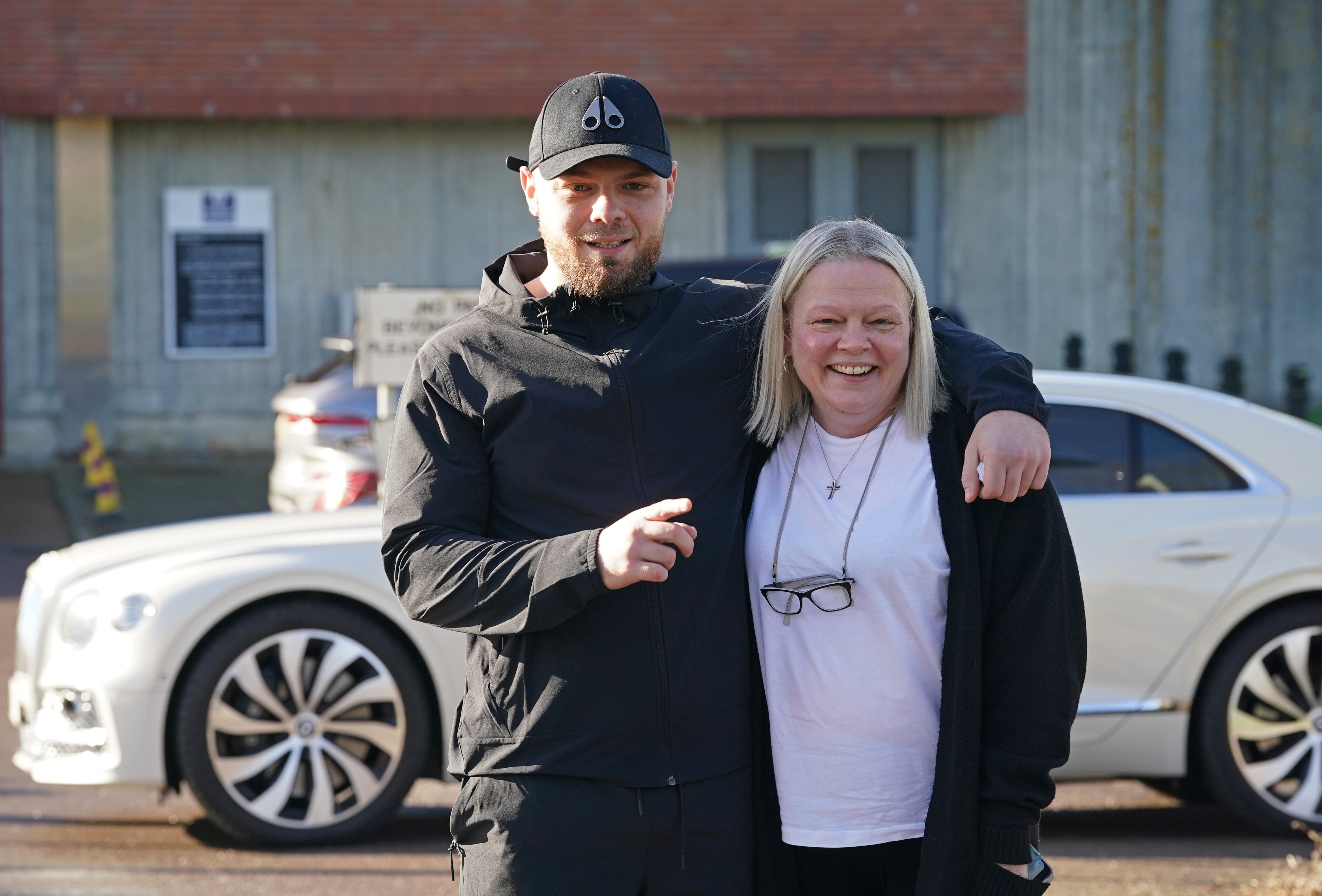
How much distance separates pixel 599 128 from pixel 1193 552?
3567 millimetres

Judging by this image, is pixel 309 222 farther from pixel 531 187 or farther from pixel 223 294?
pixel 531 187

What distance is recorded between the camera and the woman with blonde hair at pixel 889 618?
8.46ft

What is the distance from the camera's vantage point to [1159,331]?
17594mm

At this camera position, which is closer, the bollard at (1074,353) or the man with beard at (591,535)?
the man with beard at (591,535)

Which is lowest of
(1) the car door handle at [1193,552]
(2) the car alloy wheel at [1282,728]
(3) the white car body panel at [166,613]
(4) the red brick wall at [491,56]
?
(2) the car alloy wheel at [1282,728]

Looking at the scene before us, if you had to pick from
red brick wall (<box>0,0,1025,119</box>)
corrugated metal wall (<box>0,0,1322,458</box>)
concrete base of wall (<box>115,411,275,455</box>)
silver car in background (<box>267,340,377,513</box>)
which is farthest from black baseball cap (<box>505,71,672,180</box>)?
concrete base of wall (<box>115,411,275,455</box>)

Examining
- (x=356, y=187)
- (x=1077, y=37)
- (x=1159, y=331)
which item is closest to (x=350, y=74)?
(x=356, y=187)

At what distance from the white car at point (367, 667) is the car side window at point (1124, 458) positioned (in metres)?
0.04

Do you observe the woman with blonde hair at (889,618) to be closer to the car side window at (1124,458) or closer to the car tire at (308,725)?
the car tire at (308,725)

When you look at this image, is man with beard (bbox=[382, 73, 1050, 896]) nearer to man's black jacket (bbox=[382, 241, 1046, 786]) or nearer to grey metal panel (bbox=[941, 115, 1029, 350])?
man's black jacket (bbox=[382, 241, 1046, 786])

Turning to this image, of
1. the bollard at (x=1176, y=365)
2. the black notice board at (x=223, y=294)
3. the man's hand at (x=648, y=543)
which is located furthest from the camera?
the black notice board at (x=223, y=294)

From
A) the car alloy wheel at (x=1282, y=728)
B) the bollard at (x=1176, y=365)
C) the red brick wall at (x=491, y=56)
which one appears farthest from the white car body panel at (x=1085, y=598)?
the red brick wall at (x=491, y=56)

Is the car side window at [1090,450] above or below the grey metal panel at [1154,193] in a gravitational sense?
below

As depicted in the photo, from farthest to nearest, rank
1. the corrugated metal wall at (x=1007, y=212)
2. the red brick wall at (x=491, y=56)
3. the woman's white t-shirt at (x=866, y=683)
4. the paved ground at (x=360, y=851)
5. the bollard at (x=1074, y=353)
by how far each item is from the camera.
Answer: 1. the corrugated metal wall at (x=1007, y=212)
2. the red brick wall at (x=491, y=56)
3. the bollard at (x=1074, y=353)
4. the paved ground at (x=360, y=851)
5. the woman's white t-shirt at (x=866, y=683)
